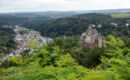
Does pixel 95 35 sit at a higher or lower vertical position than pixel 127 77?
lower

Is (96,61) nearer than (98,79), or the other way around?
(98,79)

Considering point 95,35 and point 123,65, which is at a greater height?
point 123,65

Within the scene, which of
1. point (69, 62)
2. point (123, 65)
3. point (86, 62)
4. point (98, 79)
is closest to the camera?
point (98, 79)

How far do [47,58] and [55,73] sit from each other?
1790 mm

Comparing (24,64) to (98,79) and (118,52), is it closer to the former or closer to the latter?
(98,79)

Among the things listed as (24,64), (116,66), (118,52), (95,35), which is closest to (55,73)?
(24,64)

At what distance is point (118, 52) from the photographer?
3.79m

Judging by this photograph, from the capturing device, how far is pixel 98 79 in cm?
268

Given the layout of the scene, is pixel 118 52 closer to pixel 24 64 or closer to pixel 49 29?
pixel 24 64

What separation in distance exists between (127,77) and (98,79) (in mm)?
808

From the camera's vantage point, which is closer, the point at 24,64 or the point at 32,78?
the point at 32,78

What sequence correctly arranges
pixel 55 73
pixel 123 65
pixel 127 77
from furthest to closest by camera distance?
1. pixel 55 73
2. pixel 123 65
3. pixel 127 77

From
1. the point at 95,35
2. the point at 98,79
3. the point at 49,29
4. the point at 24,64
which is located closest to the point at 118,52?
the point at 98,79

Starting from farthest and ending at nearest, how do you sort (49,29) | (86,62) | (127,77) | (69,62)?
(49,29), (86,62), (69,62), (127,77)
